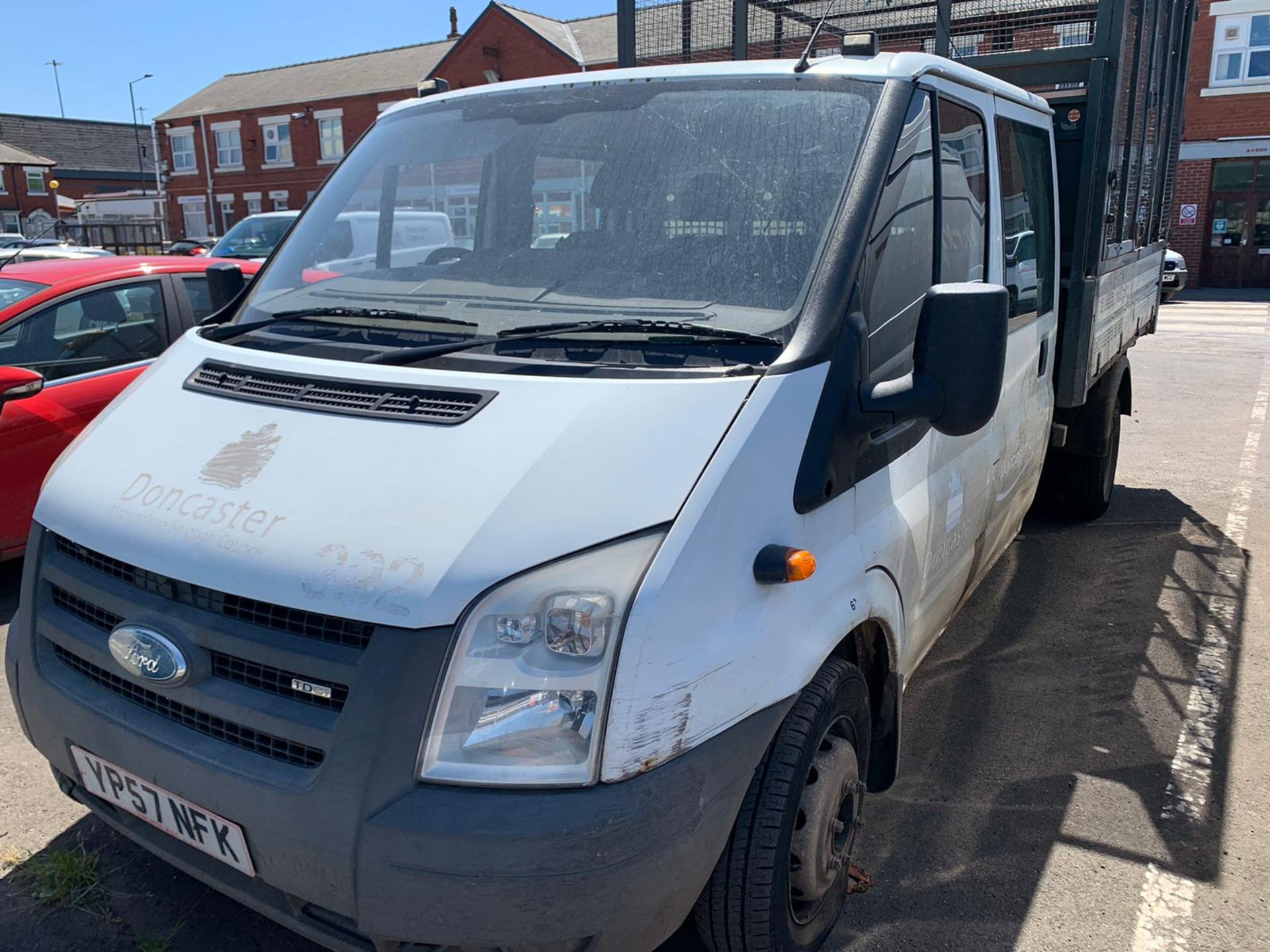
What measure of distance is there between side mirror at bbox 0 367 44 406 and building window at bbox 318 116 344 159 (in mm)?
40881

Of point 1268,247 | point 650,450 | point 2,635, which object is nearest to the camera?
point 650,450

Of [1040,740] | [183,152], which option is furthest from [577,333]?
[183,152]

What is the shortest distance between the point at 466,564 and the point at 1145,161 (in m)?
5.74

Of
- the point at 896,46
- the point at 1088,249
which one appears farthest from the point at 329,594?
the point at 896,46

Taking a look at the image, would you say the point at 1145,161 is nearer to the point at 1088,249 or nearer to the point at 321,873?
the point at 1088,249

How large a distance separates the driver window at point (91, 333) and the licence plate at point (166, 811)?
11.7 ft

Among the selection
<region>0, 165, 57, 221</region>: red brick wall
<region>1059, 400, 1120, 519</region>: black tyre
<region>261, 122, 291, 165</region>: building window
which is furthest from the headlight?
<region>0, 165, 57, 221</region>: red brick wall

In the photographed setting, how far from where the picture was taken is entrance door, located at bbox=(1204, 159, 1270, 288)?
86.6 feet

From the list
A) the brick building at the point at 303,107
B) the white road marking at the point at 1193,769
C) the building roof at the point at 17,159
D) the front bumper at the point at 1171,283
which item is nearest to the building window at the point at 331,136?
the brick building at the point at 303,107

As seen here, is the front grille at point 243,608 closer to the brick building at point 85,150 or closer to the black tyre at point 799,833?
the black tyre at point 799,833

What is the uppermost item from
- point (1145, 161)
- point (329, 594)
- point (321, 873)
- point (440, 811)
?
point (1145, 161)

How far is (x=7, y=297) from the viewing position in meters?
5.45

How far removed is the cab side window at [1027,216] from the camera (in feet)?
11.5

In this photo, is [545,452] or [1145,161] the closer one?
[545,452]
